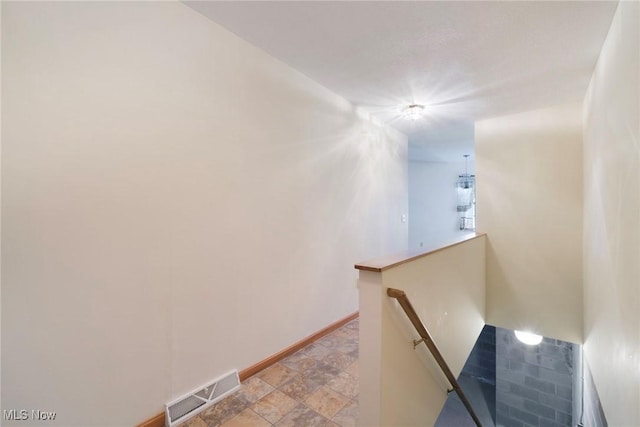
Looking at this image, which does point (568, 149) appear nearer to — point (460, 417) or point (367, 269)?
point (367, 269)

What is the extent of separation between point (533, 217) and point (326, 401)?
11.1 ft

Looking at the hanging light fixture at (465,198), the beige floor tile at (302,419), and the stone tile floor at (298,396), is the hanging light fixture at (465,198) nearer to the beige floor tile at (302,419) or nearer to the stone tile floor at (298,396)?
the stone tile floor at (298,396)

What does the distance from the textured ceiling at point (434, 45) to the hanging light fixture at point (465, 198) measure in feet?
13.5

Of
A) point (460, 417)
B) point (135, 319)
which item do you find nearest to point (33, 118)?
point (135, 319)

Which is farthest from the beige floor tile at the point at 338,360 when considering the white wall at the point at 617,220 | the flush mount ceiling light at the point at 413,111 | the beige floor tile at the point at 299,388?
the flush mount ceiling light at the point at 413,111

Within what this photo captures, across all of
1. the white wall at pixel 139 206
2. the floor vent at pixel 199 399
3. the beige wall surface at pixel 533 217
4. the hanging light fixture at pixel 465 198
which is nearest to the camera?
the white wall at pixel 139 206

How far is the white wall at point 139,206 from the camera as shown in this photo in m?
1.26

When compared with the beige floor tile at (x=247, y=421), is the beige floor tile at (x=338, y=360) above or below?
below

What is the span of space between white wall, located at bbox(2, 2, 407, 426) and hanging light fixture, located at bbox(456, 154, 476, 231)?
19.7ft

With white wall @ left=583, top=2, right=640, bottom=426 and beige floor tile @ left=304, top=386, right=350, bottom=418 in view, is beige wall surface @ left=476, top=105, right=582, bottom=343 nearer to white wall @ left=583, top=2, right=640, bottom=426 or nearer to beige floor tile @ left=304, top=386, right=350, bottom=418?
white wall @ left=583, top=2, right=640, bottom=426

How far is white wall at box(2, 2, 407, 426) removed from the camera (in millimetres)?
1264

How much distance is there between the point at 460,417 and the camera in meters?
4.84

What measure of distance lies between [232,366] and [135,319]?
84 cm

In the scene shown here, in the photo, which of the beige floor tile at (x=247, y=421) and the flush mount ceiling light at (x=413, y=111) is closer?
the beige floor tile at (x=247, y=421)
